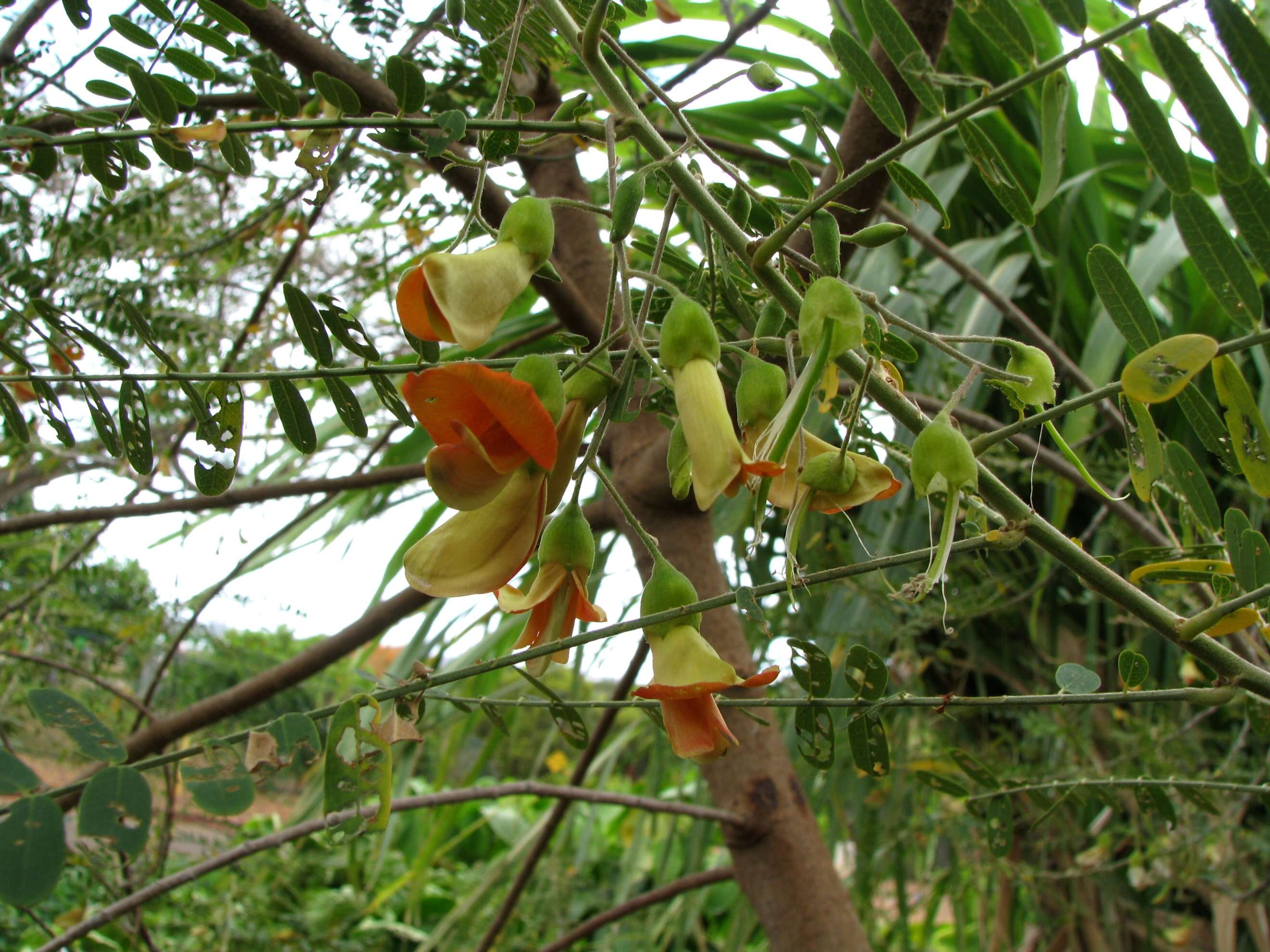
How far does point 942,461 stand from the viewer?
0.23 m

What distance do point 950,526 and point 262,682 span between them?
2.08ft

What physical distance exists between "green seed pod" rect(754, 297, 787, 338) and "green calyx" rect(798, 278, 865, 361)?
56mm

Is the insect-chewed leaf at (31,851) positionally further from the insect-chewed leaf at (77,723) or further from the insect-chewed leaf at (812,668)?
the insect-chewed leaf at (812,668)

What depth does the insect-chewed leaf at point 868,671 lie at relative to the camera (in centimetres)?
35

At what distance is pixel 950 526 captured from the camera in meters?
0.22

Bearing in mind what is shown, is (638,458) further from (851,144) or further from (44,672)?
(44,672)

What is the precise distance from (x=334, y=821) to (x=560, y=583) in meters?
0.13

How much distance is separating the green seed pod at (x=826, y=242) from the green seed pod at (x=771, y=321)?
0.7 inches

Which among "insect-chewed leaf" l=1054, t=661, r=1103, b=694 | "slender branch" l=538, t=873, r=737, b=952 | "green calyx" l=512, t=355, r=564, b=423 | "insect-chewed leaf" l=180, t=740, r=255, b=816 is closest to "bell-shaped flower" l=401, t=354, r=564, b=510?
"green calyx" l=512, t=355, r=564, b=423

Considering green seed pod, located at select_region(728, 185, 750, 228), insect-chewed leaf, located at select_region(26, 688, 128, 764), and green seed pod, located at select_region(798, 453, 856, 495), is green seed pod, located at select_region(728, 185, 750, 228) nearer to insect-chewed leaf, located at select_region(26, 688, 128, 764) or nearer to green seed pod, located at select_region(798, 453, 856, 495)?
green seed pod, located at select_region(798, 453, 856, 495)

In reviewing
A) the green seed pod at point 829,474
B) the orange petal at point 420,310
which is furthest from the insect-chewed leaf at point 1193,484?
the orange petal at point 420,310

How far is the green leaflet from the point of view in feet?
0.87

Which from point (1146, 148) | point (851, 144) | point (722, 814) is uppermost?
point (851, 144)

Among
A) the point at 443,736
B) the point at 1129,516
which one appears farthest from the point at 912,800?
the point at 443,736
